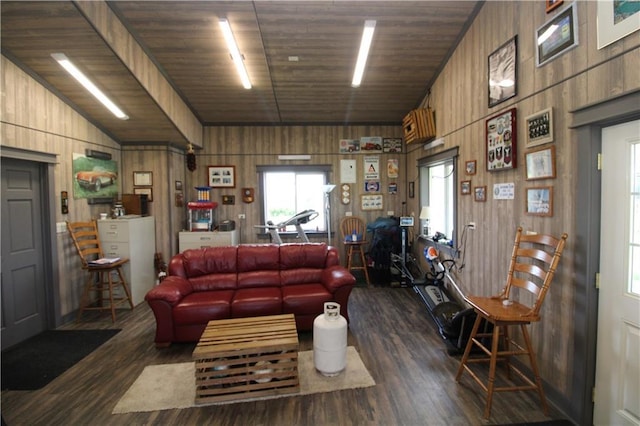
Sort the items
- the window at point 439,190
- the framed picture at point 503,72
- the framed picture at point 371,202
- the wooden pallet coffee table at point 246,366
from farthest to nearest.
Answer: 1. the framed picture at point 371,202
2. the window at point 439,190
3. the framed picture at point 503,72
4. the wooden pallet coffee table at point 246,366

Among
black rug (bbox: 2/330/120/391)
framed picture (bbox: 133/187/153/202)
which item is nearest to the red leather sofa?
black rug (bbox: 2/330/120/391)

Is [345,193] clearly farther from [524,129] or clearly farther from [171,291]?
[171,291]

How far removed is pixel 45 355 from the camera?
10.0 feet

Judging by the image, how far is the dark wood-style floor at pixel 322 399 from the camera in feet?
6.98

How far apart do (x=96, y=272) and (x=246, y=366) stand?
327cm

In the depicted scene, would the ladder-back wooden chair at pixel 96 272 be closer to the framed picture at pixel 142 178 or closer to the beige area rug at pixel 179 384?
the framed picture at pixel 142 178

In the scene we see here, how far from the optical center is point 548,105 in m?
2.36

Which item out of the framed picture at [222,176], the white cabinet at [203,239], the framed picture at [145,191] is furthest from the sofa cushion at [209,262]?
the framed picture at [222,176]

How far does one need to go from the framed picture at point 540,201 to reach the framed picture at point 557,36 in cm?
102

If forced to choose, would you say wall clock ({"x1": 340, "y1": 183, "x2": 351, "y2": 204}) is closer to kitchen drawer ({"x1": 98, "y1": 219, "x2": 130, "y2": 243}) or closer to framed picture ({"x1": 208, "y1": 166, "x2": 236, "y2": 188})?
framed picture ({"x1": 208, "y1": 166, "x2": 236, "y2": 188})

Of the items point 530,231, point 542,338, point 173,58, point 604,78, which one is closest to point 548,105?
point 604,78

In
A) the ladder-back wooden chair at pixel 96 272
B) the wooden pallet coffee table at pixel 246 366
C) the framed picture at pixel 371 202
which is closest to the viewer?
the wooden pallet coffee table at pixel 246 366

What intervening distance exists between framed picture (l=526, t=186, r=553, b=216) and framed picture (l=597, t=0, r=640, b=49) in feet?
3.37

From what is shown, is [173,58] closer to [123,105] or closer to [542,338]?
[123,105]
